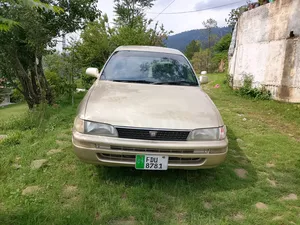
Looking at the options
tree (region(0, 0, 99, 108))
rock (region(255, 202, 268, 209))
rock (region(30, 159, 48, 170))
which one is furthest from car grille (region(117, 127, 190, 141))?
tree (region(0, 0, 99, 108))

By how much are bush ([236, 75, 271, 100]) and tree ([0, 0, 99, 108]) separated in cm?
520

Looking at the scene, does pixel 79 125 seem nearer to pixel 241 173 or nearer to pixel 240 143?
pixel 241 173

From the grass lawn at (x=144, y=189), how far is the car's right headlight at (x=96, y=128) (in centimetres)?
59

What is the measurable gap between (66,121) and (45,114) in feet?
3.23

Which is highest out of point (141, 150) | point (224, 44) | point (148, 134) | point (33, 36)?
point (224, 44)

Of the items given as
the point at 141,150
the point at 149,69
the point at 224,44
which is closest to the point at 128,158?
the point at 141,150

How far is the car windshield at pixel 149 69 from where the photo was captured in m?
3.17

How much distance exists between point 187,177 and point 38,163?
1.82 m

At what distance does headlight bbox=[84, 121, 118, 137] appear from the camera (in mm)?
2191

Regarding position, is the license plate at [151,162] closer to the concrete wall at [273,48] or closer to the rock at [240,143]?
the rock at [240,143]

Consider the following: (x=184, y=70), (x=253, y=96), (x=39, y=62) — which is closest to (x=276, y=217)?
(x=184, y=70)

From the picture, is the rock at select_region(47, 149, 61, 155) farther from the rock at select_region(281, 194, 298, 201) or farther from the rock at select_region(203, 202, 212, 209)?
the rock at select_region(281, 194, 298, 201)

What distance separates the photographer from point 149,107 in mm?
2396

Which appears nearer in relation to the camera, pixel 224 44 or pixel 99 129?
pixel 99 129
